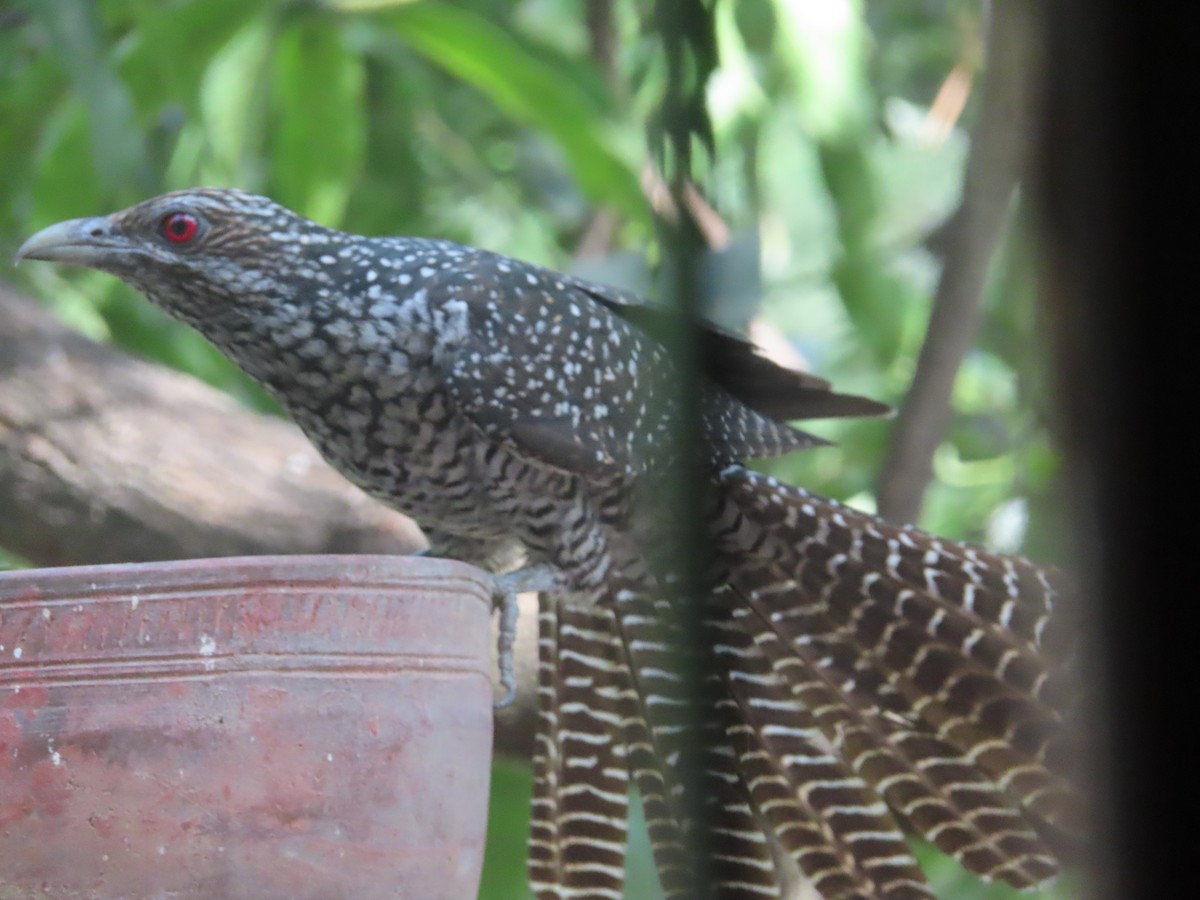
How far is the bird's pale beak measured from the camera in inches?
70.5

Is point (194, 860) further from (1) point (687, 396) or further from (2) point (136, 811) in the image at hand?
(1) point (687, 396)

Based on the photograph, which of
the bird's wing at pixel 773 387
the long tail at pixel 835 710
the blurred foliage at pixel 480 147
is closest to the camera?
the long tail at pixel 835 710

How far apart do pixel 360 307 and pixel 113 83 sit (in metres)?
0.75

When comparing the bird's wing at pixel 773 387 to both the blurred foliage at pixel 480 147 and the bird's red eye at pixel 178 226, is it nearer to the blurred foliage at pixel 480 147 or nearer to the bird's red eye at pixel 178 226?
the blurred foliage at pixel 480 147

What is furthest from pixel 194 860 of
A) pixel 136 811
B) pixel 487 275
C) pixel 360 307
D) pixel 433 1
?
pixel 433 1

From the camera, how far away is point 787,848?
2021 millimetres

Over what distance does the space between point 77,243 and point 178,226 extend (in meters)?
0.14

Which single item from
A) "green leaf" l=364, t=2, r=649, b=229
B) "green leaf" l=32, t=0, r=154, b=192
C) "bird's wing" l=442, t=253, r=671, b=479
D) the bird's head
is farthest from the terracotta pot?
"green leaf" l=364, t=2, r=649, b=229

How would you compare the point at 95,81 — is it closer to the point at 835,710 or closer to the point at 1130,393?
the point at 835,710

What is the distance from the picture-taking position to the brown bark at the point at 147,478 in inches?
97.4

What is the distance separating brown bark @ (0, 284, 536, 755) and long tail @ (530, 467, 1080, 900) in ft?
1.14

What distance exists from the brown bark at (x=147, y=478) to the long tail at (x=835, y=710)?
0.35 m

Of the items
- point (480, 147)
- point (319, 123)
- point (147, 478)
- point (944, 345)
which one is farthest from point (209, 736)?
point (480, 147)

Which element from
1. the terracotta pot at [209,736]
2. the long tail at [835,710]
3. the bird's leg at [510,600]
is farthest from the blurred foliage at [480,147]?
the terracotta pot at [209,736]
